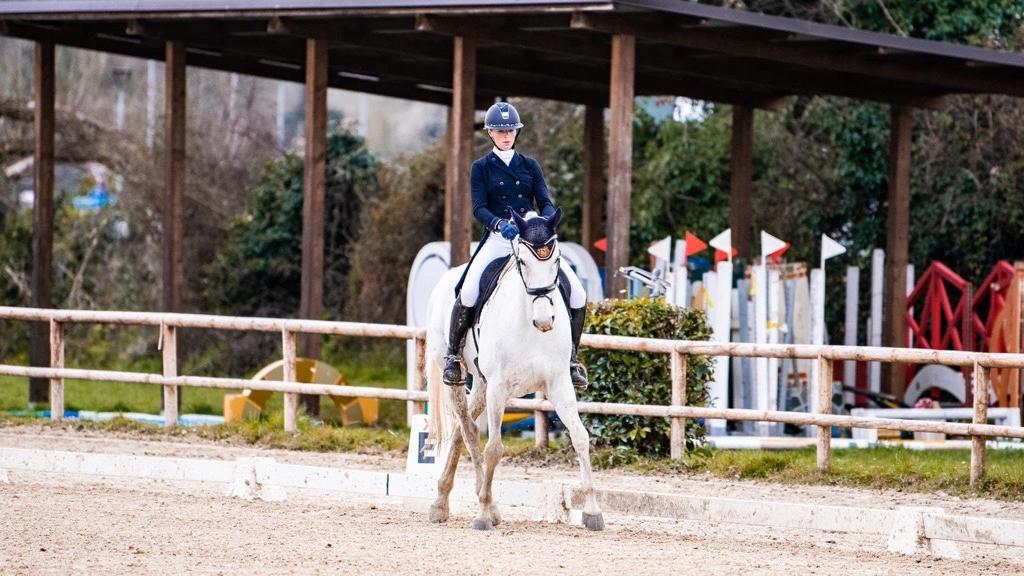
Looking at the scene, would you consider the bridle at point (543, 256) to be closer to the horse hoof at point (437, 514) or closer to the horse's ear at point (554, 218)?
the horse's ear at point (554, 218)

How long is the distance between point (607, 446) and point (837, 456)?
1.91 meters

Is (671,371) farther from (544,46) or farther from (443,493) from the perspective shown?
(544,46)

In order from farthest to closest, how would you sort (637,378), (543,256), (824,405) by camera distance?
(637,378)
(824,405)
(543,256)

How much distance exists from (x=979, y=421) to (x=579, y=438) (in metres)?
2.96

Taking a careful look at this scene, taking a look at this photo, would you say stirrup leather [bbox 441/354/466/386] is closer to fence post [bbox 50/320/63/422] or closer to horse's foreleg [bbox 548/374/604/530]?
horse's foreleg [bbox 548/374/604/530]

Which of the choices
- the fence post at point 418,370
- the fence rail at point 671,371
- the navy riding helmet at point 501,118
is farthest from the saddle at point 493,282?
the fence post at point 418,370

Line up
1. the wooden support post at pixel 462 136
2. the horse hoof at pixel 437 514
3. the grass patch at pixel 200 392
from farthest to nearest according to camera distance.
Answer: the grass patch at pixel 200 392
the wooden support post at pixel 462 136
the horse hoof at pixel 437 514

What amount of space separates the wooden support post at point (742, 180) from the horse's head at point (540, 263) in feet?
30.2

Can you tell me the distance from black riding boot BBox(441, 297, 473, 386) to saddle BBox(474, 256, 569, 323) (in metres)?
0.09

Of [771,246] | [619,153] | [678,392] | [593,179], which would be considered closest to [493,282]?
[678,392]

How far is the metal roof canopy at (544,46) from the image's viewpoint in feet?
40.3

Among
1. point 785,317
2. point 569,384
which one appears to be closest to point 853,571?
point 569,384

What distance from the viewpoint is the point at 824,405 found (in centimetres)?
1001

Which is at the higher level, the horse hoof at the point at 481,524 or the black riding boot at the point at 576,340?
the black riding boot at the point at 576,340
